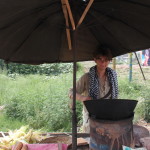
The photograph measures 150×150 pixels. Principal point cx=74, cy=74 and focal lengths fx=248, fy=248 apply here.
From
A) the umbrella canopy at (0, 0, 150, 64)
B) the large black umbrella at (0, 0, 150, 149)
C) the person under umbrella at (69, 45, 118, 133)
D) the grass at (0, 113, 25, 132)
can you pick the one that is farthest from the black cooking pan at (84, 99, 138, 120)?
the grass at (0, 113, 25, 132)

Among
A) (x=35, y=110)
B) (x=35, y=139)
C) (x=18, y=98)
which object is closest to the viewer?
(x=35, y=139)

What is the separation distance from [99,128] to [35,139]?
89cm

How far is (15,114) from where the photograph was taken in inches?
237

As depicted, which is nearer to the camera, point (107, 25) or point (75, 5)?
point (75, 5)

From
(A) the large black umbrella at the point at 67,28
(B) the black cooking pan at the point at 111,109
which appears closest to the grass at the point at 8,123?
(A) the large black umbrella at the point at 67,28

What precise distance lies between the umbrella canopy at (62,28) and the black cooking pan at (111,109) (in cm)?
53

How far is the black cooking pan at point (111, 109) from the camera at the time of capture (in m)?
1.70

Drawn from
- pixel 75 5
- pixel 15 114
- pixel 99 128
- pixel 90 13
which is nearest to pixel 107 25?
pixel 90 13

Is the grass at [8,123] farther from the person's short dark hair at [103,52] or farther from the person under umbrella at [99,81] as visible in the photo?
the person's short dark hair at [103,52]

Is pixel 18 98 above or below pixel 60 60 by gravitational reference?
below

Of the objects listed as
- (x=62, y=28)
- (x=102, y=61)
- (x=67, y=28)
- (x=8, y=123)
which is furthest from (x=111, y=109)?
(x=8, y=123)

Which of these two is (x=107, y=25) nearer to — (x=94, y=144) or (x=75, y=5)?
(x=75, y=5)

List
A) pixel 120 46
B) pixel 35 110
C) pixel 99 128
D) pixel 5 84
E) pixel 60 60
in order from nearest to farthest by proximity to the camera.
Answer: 1. pixel 99 128
2. pixel 120 46
3. pixel 60 60
4. pixel 35 110
5. pixel 5 84

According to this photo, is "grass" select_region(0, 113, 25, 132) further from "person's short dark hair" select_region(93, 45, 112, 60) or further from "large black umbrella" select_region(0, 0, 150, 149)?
"person's short dark hair" select_region(93, 45, 112, 60)
